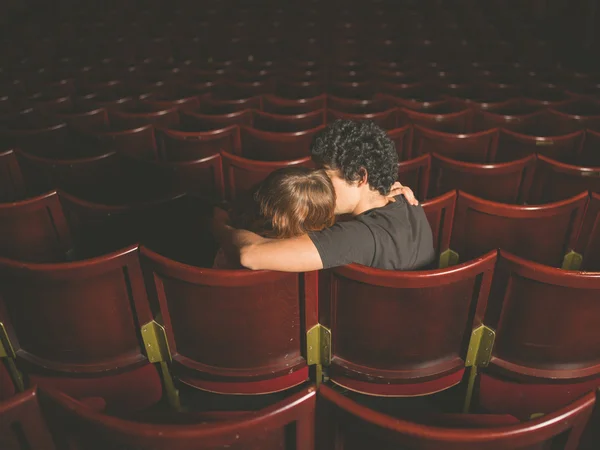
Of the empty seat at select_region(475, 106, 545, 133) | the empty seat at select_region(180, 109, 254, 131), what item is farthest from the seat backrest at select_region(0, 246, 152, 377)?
the empty seat at select_region(475, 106, 545, 133)

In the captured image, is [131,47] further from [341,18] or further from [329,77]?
[341,18]

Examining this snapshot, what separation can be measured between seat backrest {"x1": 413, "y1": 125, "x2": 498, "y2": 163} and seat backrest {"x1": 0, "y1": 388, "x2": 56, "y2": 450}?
798 millimetres

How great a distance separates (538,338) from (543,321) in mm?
22

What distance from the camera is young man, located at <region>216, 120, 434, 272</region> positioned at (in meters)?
0.38

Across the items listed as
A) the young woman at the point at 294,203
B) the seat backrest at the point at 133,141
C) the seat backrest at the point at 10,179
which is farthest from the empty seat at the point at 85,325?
the seat backrest at the point at 133,141

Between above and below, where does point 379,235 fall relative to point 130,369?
above

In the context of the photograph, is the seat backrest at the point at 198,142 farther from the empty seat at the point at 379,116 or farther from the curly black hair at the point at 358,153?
the curly black hair at the point at 358,153

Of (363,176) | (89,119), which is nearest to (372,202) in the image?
(363,176)

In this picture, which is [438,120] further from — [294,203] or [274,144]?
[294,203]

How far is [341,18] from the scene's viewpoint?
259 cm

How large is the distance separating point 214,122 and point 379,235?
0.71m

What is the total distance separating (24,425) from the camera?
0.27 meters

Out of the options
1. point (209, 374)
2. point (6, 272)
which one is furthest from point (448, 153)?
point (6, 272)

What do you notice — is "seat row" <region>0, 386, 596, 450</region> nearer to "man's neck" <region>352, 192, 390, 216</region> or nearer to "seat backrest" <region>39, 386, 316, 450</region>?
"seat backrest" <region>39, 386, 316, 450</region>
